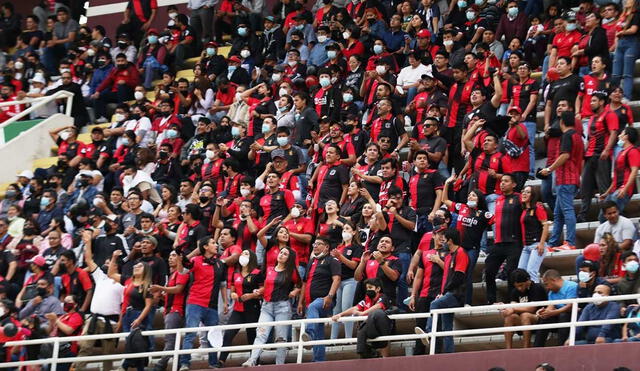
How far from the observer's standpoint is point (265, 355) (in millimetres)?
17703

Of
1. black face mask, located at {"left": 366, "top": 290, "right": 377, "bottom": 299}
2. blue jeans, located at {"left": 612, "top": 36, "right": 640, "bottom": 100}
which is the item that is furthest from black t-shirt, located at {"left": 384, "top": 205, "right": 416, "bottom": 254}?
blue jeans, located at {"left": 612, "top": 36, "right": 640, "bottom": 100}

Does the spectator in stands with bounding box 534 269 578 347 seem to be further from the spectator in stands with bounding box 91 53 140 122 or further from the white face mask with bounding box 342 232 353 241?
the spectator in stands with bounding box 91 53 140 122

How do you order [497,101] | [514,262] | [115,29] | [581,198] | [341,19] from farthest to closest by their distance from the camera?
1. [115,29]
2. [341,19]
3. [497,101]
4. [581,198]
5. [514,262]

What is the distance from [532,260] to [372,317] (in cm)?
202

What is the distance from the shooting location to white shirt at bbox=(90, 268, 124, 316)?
1872cm

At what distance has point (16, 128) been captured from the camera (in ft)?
83.9

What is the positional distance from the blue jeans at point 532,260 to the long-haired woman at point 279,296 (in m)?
Result: 2.88

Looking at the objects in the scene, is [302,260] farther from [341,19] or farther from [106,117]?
[106,117]

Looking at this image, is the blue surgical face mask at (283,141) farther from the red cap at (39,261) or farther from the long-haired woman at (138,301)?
the red cap at (39,261)

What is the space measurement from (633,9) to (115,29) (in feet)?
43.7

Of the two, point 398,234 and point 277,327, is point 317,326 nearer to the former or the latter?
point 277,327

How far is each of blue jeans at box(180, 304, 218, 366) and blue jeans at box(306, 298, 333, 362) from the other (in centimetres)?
133

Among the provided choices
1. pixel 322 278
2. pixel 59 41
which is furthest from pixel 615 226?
pixel 59 41

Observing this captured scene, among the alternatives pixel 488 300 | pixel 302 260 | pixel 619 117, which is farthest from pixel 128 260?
pixel 619 117
